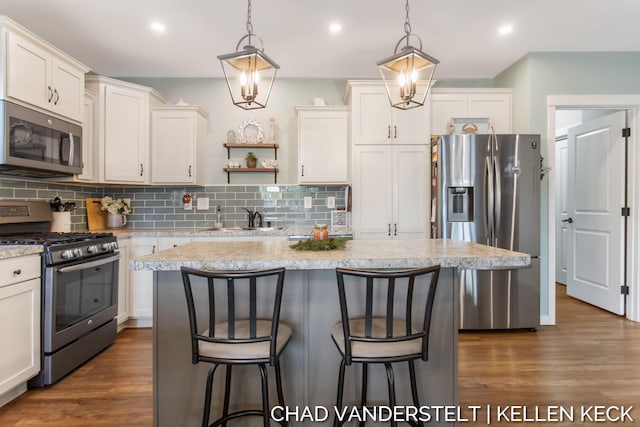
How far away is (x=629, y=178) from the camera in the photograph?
142 inches

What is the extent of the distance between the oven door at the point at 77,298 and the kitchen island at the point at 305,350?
113 centimetres

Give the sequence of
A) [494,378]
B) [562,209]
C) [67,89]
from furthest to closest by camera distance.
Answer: [562,209] → [67,89] → [494,378]

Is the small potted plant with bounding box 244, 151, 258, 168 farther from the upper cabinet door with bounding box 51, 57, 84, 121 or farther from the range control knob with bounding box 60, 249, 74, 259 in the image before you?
the range control knob with bounding box 60, 249, 74, 259

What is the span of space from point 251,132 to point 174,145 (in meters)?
0.87

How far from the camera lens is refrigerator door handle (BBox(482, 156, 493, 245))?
10.8ft

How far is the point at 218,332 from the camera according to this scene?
4.88 feet

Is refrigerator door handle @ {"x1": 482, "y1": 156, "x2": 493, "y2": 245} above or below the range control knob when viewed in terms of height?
above

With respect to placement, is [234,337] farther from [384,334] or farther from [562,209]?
[562,209]

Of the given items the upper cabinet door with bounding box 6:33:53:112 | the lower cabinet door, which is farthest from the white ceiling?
the lower cabinet door

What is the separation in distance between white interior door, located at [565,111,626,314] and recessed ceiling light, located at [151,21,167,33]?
15.0ft

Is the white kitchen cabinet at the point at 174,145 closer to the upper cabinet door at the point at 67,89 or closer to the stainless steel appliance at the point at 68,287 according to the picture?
the upper cabinet door at the point at 67,89

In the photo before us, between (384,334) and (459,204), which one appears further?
(459,204)

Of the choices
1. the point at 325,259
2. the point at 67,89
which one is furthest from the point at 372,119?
the point at 67,89

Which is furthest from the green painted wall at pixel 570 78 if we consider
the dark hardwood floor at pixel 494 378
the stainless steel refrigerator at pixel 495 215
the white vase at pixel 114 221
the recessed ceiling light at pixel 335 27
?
the white vase at pixel 114 221
